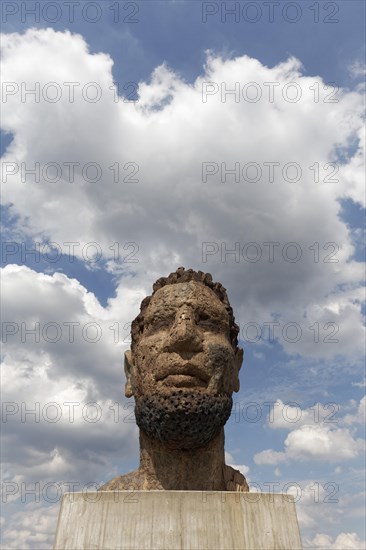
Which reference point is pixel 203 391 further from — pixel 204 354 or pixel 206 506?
pixel 206 506

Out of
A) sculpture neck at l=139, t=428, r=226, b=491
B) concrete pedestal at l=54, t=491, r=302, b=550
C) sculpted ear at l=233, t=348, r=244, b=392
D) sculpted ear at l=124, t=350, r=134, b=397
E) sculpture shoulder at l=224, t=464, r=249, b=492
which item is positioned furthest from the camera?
sculpted ear at l=124, t=350, r=134, b=397

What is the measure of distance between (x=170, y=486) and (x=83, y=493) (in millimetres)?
1748

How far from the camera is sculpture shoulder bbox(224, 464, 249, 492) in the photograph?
7.11 meters

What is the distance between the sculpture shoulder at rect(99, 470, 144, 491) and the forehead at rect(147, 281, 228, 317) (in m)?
2.19

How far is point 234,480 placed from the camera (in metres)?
7.25

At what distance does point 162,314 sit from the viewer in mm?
7188

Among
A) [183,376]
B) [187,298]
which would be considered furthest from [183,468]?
[187,298]

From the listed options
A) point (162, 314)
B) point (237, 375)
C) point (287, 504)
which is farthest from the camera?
point (237, 375)

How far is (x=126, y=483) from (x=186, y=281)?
2821mm

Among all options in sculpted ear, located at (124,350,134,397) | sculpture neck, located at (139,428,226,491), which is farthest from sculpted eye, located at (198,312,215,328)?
sculpture neck, located at (139,428,226,491)

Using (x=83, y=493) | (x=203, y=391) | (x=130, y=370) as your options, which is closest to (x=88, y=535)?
(x=83, y=493)

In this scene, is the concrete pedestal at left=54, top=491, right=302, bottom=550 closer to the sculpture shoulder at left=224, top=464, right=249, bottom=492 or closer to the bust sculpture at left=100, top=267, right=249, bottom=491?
the bust sculpture at left=100, top=267, right=249, bottom=491

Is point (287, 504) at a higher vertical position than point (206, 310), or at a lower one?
lower

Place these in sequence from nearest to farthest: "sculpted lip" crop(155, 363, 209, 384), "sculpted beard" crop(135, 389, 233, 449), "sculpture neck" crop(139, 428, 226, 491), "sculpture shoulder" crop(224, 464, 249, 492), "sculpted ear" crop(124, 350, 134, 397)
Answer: "sculpted beard" crop(135, 389, 233, 449), "sculpted lip" crop(155, 363, 209, 384), "sculpture neck" crop(139, 428, 226, 491), "sculpture shoulder" crop(224, 464, 249, 492), "sculpted ear" crop(124, 350, 134, 397)
